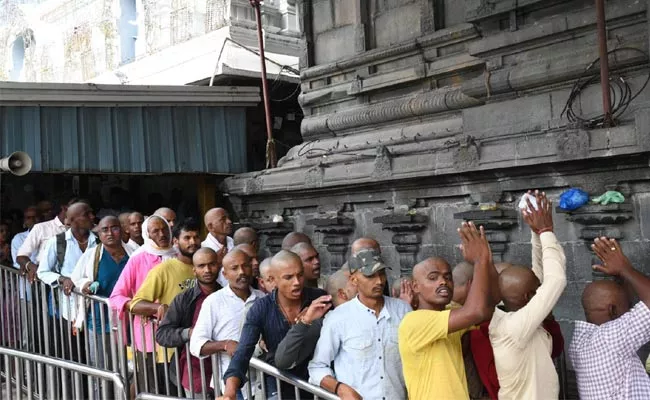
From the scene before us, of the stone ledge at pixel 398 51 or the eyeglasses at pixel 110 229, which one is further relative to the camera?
the stone ledge at pixel 398 51

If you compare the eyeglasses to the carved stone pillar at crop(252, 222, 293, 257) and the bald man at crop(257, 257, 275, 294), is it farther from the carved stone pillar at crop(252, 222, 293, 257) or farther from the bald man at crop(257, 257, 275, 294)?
the carved stone pillar at crop(252, 222, 293, 257)

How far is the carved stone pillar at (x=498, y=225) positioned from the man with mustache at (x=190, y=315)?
9.95 feet

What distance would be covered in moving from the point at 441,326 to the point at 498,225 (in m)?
3.51

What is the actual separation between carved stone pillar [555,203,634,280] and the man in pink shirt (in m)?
3.54

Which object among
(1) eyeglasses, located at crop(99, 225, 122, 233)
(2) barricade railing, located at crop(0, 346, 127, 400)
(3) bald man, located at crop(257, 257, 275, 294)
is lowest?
(2) barricade railing, located at crop(0, 346, 127, 400)

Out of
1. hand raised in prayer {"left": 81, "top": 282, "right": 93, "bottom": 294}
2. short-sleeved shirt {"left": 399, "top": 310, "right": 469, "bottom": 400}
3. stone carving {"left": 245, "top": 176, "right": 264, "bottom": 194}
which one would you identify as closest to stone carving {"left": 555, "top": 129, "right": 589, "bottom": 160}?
short-sleeved shirt {"left": 399, "top": 310, "right": 469, "bottom": 400}

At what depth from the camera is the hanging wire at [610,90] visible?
21.2 ft

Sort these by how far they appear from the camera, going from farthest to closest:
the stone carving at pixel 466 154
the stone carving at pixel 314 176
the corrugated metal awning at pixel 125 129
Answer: the corrugated metal awning at pixel 125 129 → the stone carving at pixel 314 176 → the stone carving at pixel 466 154

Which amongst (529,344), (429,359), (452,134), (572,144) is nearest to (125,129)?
(452,134)

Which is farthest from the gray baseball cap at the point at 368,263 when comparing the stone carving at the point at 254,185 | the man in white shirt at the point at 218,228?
the stone carving at the point at 254,185

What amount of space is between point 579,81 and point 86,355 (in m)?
5.26

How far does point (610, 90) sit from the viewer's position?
6457 millimetres

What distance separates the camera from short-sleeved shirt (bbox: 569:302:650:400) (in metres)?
3.92

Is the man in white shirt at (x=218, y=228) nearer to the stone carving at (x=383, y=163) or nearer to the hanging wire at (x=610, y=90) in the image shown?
the stone carving at (x=383, y=163)
